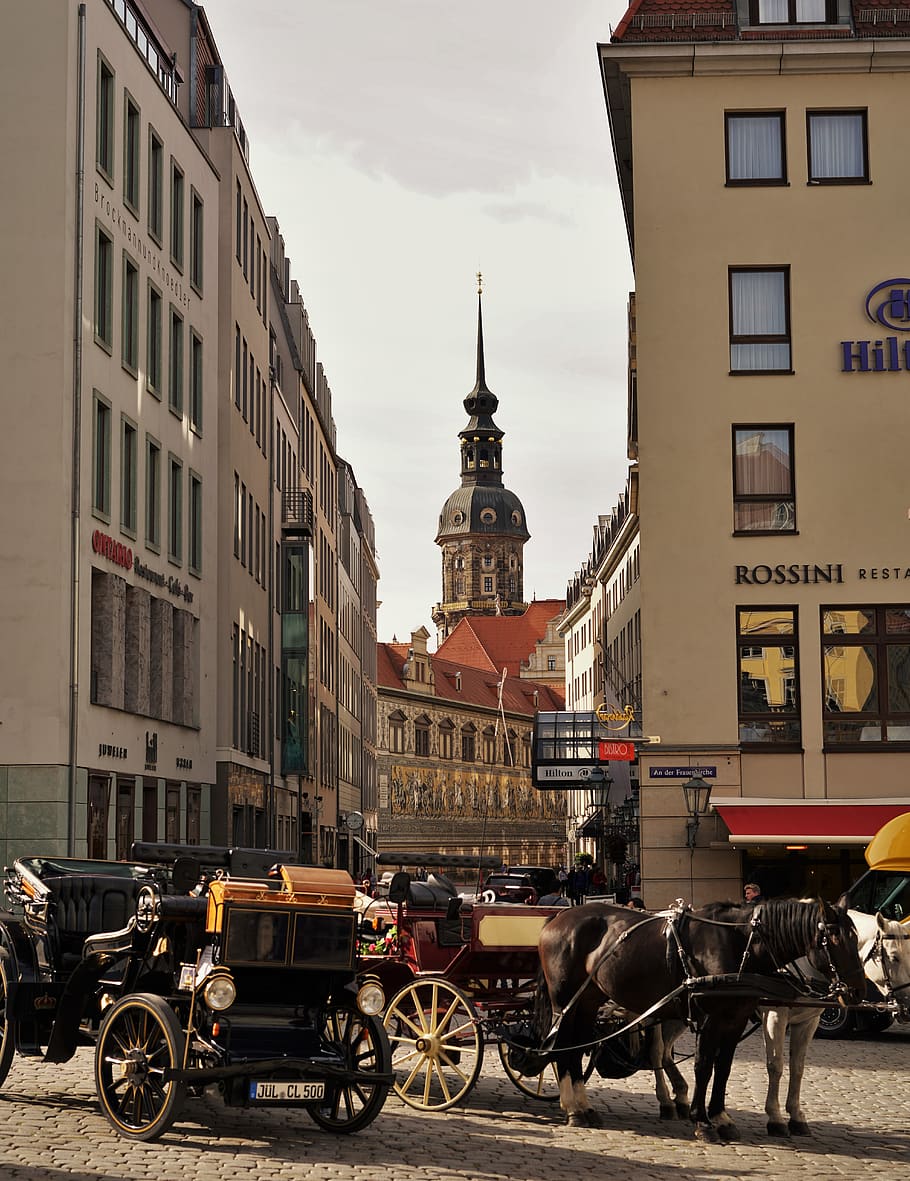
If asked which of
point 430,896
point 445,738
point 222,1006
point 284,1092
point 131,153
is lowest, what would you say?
point 284,1092

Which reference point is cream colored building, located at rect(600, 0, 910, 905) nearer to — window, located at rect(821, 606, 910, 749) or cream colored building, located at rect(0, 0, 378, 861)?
window, located at rect(821, 606, 910, 749)

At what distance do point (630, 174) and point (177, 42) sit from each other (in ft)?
36.6

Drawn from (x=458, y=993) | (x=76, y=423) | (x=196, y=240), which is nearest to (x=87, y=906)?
(x=458, y=993)

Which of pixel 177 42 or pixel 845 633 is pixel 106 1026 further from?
pixel 177 42

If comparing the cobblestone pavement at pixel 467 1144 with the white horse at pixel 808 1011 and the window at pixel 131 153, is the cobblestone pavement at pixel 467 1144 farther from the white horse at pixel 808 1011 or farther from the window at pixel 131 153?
the window at pixel 131 153

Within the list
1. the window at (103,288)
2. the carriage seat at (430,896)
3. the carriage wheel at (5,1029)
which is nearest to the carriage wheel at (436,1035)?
the carriage seat at (430,896)

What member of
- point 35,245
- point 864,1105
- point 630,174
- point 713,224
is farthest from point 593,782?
point 864,1105

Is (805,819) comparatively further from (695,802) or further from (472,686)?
(472,686)

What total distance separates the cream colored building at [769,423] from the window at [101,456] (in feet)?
30.2

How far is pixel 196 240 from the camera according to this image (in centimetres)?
3962

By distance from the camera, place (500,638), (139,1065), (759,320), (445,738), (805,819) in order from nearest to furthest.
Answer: (139,1065), (805,819), (759,320), (445,738), (500,638)

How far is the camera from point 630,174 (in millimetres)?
36875

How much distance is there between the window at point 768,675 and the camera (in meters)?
29.3

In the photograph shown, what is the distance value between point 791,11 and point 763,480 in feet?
27.8
